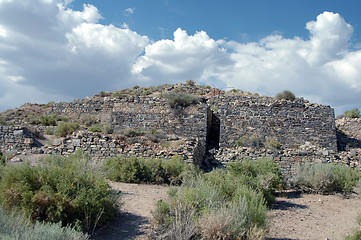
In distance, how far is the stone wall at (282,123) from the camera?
62.3ft

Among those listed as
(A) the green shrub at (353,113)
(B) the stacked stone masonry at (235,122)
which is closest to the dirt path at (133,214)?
(B) the stacked stone masonry at (235,122)

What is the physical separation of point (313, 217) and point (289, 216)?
0.60 metres

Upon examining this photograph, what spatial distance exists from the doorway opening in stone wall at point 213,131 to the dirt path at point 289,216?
10.8 metres

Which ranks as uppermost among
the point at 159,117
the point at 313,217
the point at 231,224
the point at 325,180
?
the point at 159,117

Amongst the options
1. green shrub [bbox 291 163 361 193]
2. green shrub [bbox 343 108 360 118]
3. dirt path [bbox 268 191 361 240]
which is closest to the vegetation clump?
dirt path [bbox 268 191 361 240]

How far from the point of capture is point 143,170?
997cm

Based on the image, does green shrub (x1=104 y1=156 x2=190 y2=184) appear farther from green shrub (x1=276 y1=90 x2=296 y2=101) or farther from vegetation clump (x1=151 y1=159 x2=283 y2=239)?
green shrub (x1=276 y1=90 x2=296 y2=101)

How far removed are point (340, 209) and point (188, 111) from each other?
12592mm

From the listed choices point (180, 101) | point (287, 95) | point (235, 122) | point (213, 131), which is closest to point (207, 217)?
point (235, 122)

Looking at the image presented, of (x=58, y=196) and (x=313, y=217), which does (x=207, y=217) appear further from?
(x=313, y=217)

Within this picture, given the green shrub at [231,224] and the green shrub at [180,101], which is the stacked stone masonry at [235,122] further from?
the green shrub at [231,224]

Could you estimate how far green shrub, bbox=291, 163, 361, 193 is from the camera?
9.27 meters

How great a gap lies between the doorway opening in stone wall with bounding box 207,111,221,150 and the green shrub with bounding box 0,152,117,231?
14611mm

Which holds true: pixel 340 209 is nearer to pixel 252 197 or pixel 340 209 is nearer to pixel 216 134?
pixel 252 197
